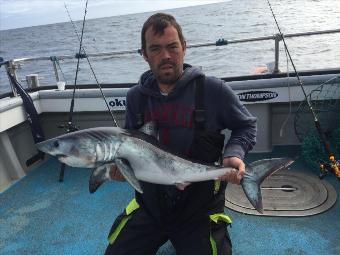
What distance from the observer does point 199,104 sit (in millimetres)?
3162

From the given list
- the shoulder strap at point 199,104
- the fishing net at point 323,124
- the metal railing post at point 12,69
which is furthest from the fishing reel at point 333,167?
the metal railing post at point 12,69

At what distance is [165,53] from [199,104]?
52cm

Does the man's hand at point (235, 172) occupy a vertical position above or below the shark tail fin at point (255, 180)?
above

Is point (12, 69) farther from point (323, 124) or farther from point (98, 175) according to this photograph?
point (323, 124)

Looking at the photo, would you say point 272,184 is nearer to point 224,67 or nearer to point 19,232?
point 19,232

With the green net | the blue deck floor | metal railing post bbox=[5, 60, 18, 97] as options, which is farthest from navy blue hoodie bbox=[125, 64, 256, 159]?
metal railing post bbox=[5, 60, 18, 97]

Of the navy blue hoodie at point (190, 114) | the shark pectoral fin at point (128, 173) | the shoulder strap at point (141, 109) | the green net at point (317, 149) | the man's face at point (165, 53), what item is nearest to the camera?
the shark pectoral fin at point (128, 173)

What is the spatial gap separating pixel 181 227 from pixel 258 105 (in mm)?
3210

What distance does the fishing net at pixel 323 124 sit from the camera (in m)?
5.19

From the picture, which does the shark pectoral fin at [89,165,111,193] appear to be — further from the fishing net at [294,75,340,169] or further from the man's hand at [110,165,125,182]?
the fishing net at [294,75,340,169]

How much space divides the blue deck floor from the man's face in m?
1.92

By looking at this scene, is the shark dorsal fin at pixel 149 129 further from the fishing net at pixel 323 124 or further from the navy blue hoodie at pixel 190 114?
the fishing net at pixel 323 124

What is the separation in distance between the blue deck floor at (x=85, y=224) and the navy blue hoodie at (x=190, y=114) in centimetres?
136

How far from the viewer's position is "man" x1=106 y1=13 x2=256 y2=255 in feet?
10.2
